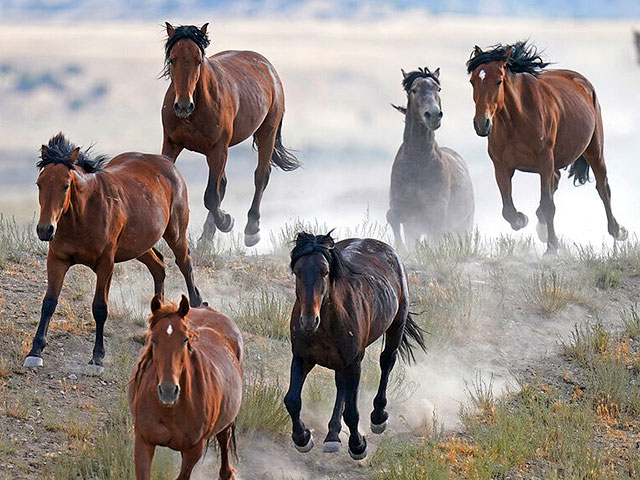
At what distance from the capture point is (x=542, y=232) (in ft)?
46.6

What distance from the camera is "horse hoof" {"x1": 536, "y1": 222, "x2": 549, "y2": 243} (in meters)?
14.1

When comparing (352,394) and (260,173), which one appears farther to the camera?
(260,173)

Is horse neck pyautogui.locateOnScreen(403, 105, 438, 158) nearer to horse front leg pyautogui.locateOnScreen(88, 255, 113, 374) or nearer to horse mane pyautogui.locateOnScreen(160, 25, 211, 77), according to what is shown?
horse mane pyautogui.locateOnScreen(160, 25, 211, 77)

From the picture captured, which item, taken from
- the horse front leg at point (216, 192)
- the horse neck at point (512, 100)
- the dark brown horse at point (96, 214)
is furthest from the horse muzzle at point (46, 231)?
the horse neck at point (512, 100)

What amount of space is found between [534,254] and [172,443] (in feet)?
29.6

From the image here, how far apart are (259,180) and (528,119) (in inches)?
128

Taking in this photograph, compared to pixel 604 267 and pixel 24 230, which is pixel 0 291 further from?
pixel 604 267

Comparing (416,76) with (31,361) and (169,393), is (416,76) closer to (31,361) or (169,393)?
(31,361)

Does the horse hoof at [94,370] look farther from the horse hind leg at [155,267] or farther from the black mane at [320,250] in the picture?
the black mane at [320,250]

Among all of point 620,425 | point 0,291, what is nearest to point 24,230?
point 0,291

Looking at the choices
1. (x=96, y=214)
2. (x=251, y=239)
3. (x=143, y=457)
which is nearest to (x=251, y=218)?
(x=251, y=239)

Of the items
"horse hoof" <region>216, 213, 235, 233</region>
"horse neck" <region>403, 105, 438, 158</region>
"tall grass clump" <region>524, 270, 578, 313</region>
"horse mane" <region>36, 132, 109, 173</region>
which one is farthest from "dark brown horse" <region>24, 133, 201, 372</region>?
"horse neck" <region>403, 105, 438, 158</region>

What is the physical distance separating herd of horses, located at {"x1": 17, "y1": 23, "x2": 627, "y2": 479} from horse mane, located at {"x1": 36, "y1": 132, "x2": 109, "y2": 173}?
14mm

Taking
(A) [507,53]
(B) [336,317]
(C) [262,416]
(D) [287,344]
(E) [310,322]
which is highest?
(A) [507,53]
